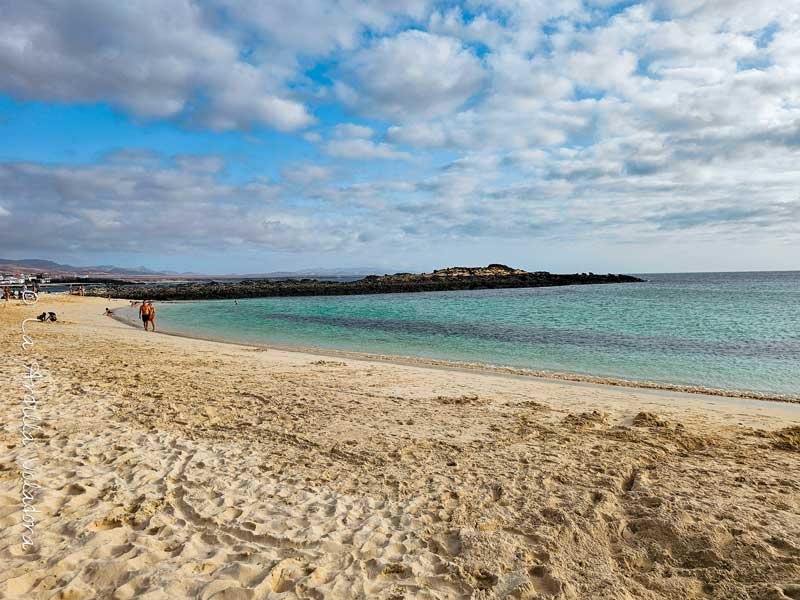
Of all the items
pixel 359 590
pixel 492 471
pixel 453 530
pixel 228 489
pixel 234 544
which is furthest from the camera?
pixel 492 471

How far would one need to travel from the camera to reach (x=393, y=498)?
17.1 ft

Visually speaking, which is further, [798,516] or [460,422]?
[460,422]

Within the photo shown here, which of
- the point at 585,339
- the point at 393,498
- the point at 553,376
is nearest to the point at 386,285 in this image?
the point at 585,339

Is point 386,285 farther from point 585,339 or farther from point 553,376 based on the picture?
point 553,376

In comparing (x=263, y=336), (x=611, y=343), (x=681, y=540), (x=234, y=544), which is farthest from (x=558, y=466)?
(x=263, y=336)

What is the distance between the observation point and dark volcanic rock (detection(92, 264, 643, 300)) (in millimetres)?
70125

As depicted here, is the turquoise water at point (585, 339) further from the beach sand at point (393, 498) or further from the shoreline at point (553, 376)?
the beach sand at point (393, 498)

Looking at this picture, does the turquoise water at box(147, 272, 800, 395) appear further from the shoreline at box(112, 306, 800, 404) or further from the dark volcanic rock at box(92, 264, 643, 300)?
the dark volcanic rock at box(92, 264, 643, 300)

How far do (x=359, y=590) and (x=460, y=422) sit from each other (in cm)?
474

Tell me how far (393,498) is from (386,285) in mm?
76790

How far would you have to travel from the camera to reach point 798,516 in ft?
15.5

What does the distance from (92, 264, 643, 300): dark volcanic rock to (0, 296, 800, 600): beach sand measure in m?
63.2

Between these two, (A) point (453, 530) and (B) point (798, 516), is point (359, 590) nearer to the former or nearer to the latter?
(A) point (453, 530)

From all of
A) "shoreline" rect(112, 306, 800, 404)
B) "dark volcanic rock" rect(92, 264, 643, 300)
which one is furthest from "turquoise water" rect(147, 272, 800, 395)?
"dark volcanic rock" rect(92, 264, 643, 300)
